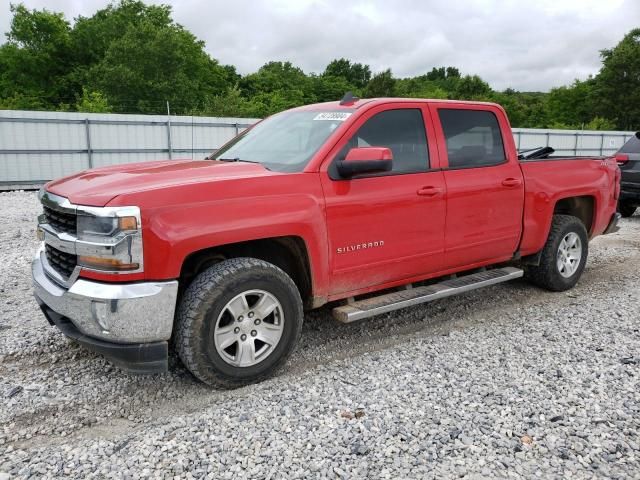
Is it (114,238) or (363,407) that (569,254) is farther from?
(114,238)

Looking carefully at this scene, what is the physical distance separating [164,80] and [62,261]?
44323 mm

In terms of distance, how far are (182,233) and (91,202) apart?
523mm

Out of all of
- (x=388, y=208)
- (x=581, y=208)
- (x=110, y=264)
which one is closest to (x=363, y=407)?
(x=388, y=208)

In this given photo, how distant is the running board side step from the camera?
382cm

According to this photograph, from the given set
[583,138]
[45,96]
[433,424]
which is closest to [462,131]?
[433,424]

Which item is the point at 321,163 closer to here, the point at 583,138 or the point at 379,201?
the point at 379,201

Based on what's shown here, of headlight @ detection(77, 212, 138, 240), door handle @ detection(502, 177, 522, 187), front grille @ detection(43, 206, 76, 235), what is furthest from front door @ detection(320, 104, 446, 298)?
front grille @ detection(43, 206, 76, 235)

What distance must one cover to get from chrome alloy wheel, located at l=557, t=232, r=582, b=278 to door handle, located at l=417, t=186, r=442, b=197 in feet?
6.61

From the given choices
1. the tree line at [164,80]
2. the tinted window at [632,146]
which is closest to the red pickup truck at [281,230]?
the tinted window at [632,146]

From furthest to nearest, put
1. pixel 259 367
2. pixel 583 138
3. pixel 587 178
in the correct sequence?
pixel 583 138, pixel 587 178, pixel 259 367

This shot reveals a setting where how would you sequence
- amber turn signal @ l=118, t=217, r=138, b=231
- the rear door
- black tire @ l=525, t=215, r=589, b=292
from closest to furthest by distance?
amber turn signal @ l=118, t=217, r=138, b=231 < the rear door < black tire @ l=525, t=215, r=589, b=292

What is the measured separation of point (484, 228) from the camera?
4582 mm

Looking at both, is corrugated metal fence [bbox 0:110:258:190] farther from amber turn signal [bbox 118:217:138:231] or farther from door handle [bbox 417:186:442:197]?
amber turn signal [bbox 118:217:138:231]

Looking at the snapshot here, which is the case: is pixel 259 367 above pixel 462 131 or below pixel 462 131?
below
